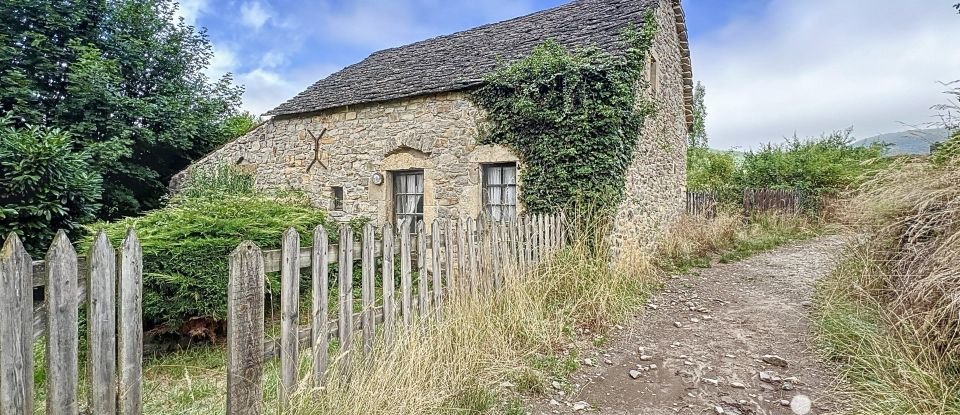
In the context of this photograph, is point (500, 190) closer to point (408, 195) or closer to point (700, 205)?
point (408, 195)

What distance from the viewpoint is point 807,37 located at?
10273mm

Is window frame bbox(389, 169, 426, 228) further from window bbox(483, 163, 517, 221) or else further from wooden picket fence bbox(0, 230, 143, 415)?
wooden picket fence bbox(0, 230, 143, 415)

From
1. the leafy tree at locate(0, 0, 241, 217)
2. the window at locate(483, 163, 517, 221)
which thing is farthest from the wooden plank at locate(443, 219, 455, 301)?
the leafy tree at locate(0, 0, 241, 217)

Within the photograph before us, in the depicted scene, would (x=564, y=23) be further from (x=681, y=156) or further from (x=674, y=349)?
(x=674, y=349)

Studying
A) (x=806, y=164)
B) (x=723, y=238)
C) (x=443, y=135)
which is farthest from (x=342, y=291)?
(x=806, y=164)

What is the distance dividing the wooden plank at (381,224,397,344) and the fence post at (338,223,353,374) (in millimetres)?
354

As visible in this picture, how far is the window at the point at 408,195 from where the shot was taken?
30.9ft

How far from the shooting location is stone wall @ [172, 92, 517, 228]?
8.52m

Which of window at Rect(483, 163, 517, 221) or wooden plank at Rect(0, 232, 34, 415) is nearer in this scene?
wooden plank at Rect(0, 232, 34, 415)

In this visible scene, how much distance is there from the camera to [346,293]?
3.01 meters

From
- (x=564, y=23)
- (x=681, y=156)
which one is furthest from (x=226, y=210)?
(x=681, y=156)

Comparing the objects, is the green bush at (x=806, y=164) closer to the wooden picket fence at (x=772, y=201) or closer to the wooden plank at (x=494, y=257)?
the wooden picket fence at (x=772, y=201)

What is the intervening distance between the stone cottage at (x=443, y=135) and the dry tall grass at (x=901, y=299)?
3084 mm

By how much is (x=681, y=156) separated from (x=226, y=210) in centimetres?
1007
